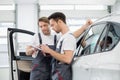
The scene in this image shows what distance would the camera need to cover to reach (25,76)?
16.5ft

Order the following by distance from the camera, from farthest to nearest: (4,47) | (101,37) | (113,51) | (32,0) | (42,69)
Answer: (4,47) → (32,0) → (42,69) → (101,37) → (113,51)

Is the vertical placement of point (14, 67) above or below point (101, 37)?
below

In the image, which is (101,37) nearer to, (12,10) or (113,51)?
(113,51)

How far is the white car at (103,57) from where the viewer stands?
87.4 inches

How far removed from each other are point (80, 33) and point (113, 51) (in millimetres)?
1656

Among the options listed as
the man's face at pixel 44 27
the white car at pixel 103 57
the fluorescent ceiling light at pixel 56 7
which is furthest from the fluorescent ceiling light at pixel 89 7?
the white car at pixel 103 57

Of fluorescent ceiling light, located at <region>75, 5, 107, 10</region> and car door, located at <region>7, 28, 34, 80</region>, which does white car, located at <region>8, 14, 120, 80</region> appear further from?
fluorescent ceiling light, located at <region>75, 5, 107, 10</region>

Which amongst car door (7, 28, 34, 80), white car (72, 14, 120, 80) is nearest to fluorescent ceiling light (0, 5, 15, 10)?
car door (7, 28, 34, 80)

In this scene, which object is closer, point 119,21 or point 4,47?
point 119,21

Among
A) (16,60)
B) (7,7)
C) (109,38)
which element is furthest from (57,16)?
(7,7)

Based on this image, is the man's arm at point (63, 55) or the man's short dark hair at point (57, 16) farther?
the man's short dark hair at point (57, 16)

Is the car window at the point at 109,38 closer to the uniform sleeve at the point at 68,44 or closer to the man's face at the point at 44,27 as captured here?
the uniform sleeve at the point at 68,44

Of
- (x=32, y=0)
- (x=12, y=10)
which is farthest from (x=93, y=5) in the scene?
(x=12, y=10)

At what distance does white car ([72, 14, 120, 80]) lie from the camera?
2.22m
